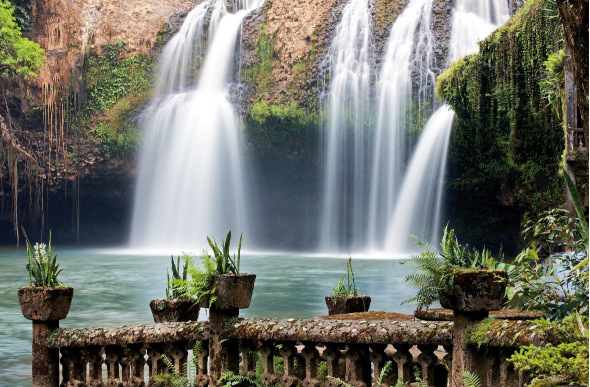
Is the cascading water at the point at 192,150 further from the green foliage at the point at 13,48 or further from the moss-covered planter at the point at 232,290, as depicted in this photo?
the moss-covered planter at the point at 232,290

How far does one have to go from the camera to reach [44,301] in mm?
5711

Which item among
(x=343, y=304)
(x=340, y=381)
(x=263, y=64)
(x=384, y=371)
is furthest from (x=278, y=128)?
(x=384, y=371)

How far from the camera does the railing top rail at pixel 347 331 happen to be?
15.3 feet

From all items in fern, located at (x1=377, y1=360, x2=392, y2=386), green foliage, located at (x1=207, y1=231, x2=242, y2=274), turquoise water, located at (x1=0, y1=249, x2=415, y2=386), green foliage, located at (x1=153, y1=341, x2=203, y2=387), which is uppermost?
green foliage, located at (x1=207, y1=231, x2=242, y2=274)

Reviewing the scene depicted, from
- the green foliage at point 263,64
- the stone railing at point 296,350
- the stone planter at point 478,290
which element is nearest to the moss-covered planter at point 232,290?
the stone railing at point 296,350

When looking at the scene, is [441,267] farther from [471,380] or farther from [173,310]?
[173,310]

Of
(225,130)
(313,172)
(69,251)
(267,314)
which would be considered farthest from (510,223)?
(69,251)

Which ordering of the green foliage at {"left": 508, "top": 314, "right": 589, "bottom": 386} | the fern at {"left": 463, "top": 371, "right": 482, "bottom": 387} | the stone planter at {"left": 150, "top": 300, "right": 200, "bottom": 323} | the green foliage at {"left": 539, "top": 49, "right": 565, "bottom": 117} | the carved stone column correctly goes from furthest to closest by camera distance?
1. the green foliage at {"left": 539, "top": 49, "right": 565, "bottom": 117}
2. the stone planter at {"left": 150, "top": 300, "right": 200, "bottom": 323}
3. the carved stone column
4. the fern at {"left": 463, "top": 371, "right": 482, "bottom": 387}
5. the green foliage at {"left": 508, "top": 314, "right": 589, "bottom": 386}

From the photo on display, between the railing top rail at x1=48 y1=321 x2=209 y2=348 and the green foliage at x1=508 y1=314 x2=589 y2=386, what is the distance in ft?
8.48

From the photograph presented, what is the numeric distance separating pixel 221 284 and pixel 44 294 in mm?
1598

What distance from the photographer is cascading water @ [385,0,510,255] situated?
91.2ft

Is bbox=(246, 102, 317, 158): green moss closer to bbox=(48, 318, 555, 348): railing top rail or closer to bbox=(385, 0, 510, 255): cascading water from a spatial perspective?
bbox=(385, 0, 510, 255): cascading water

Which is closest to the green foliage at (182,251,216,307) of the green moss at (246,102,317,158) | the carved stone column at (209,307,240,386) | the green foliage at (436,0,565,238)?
the carved stone column at (209,307,240,386)

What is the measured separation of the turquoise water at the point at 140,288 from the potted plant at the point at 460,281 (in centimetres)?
584
